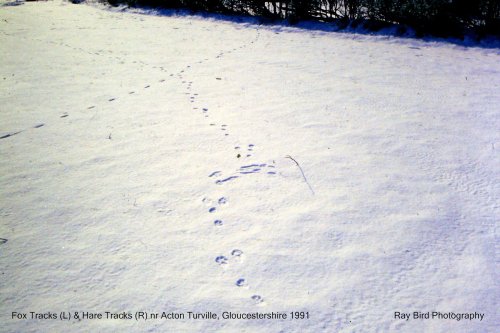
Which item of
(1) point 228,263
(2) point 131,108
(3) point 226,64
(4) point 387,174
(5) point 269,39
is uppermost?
(5) point 269,39

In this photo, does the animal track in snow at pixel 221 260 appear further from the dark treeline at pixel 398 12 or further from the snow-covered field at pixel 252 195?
the dark treeline at pixel 398 12

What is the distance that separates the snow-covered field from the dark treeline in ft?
5.82

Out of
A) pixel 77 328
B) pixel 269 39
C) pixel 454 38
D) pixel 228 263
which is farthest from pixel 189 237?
pixel 454 38

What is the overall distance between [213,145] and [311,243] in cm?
142

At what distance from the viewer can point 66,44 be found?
654cm

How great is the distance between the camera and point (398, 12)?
22.2ft

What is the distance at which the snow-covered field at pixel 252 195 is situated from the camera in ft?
6.02

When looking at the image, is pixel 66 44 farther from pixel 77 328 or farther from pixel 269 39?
pixel 77 328

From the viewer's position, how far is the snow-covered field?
6.02 feet

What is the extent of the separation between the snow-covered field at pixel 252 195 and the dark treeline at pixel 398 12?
1.77 metres

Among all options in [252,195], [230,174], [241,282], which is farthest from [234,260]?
[230,174]

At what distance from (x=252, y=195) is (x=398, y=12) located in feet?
19.7

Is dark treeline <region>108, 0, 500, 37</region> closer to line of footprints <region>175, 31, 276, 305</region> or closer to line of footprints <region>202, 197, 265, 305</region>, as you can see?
line of footprints <region>175, 31, 276, 305</region>

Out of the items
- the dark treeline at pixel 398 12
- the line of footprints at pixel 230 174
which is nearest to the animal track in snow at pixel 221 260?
the line of footprints at pixel 230 174
